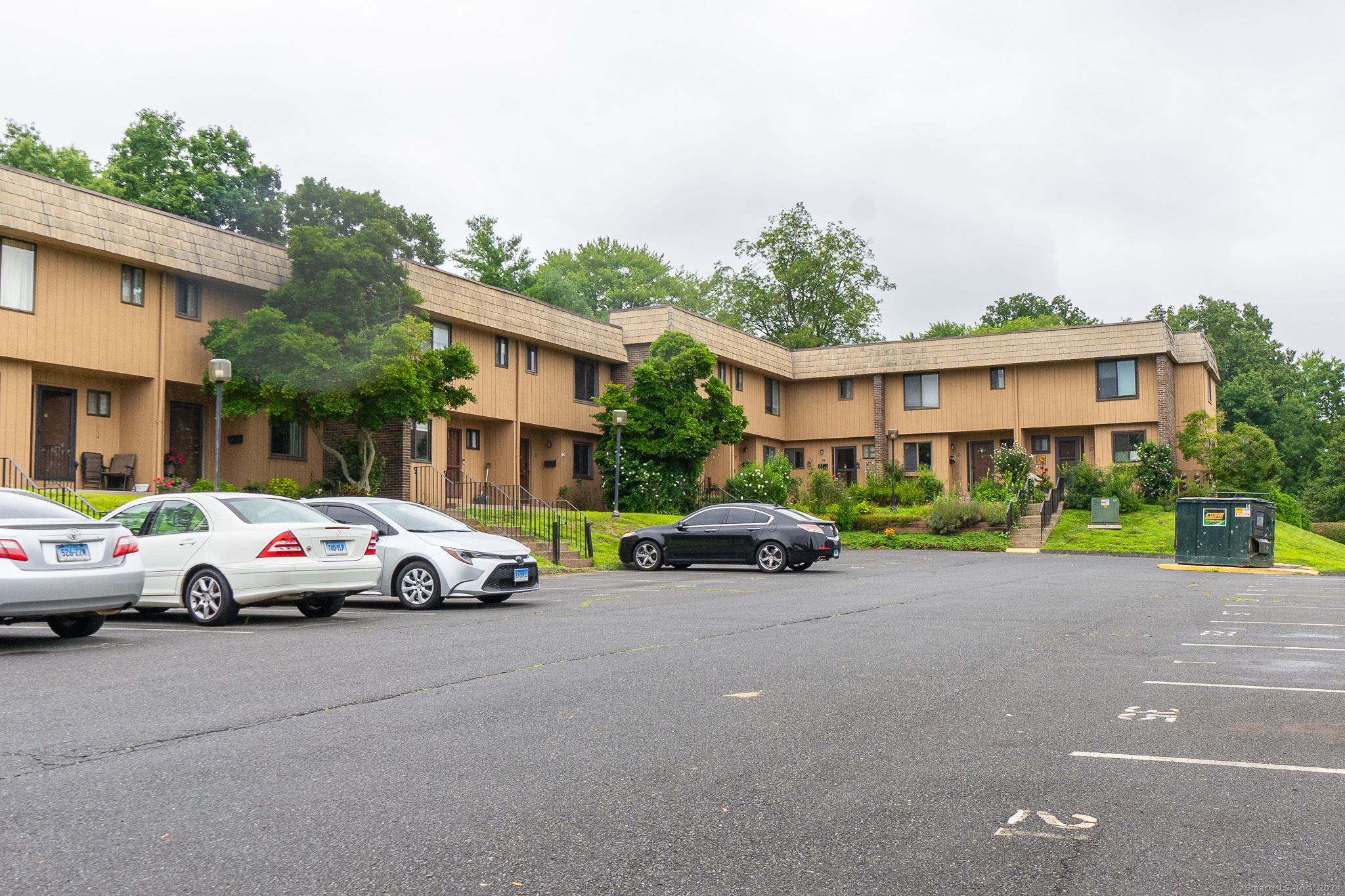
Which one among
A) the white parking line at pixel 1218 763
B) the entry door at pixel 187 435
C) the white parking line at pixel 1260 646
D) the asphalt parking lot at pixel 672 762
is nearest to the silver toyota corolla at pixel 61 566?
the asphalt parking lot at pixel 672 762

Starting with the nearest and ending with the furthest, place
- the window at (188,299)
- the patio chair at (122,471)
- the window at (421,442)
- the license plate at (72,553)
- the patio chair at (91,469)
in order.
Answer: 1. the license plate at (72,553)
2. the patio chair at (91,469)
3. the patio chair at (122,471)
4. the window at (188,299)
5. the window at (421,442)

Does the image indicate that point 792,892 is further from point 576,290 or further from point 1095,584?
point 576,290

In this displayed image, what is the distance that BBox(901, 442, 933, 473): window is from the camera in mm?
45250

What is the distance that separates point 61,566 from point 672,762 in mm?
7025

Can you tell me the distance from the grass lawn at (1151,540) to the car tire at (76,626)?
25627 millimetres

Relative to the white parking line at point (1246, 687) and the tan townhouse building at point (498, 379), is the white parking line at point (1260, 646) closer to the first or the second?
the white parking line at point (1246, 687)

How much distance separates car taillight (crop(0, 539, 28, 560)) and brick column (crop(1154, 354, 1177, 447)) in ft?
126

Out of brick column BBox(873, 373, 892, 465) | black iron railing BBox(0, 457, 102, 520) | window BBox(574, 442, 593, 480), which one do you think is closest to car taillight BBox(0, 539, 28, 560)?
black iron railing BBox(0, 457, 102, 520)

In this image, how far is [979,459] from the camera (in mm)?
45000

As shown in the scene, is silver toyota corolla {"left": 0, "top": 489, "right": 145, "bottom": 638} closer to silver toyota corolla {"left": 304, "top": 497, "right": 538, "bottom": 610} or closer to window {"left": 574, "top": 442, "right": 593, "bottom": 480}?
silver toyota corolla {"left": 304, "top": 497, "right": 538, "bottom": 610}

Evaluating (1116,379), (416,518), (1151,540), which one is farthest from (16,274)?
(1116,379)

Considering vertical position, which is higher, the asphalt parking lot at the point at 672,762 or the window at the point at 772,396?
the window at the point at 772,396

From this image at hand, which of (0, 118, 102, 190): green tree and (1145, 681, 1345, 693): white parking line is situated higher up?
(0, 118, 102, 190): green tree

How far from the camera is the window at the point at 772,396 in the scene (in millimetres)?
45969
